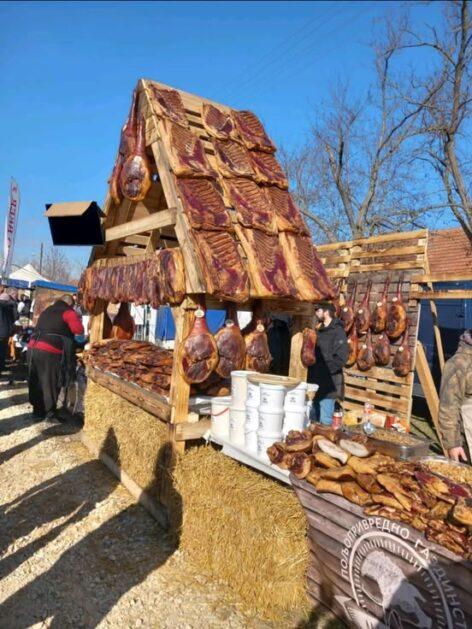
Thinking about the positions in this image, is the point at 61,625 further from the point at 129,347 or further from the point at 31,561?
Result: the point at 129,347

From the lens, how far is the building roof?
17859 mm

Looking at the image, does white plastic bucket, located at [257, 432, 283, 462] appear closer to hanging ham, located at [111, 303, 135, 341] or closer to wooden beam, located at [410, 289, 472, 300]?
wooden beam, located at [410, 289, 472, 300]

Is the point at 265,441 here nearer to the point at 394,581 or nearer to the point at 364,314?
the point at 394,581

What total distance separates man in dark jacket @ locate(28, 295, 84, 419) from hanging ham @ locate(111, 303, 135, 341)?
0.80m

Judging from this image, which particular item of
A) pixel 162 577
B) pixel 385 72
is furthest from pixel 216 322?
pixel 162 577

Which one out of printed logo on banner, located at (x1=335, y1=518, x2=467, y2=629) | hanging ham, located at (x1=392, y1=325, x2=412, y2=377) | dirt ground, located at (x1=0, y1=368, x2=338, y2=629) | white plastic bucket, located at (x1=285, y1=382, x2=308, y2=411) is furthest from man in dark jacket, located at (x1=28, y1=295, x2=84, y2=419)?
printed logo on banner, located at (x1=335, y1=518, x2=467, y2=629)

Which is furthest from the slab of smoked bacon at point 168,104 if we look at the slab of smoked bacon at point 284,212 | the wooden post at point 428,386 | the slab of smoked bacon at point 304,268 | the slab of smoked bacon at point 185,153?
the wooden post at point 428,386

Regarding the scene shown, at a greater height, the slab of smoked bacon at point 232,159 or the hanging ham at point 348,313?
the slab of smoked bacon at point 232,159

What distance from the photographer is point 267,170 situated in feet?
16.4

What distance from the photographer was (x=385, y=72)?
16172 mm

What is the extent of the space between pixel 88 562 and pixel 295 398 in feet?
7.34

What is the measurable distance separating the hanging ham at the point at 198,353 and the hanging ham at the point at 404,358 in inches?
187

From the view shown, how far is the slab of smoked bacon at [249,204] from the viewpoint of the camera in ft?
14.3

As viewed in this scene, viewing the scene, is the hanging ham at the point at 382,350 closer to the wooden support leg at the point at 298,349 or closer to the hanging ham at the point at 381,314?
the hanging ham at the point at 381,314
